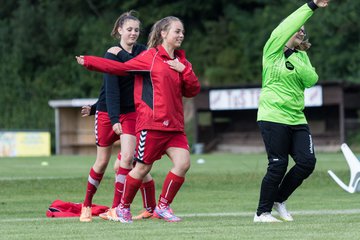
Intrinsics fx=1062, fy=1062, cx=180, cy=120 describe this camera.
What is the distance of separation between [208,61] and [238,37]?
1921 millimetres

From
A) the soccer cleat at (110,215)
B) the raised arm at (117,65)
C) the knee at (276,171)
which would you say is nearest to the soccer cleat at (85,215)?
the soccer cleat at (110,215)

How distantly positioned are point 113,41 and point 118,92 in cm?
4178

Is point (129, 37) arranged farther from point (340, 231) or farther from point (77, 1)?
point (77, 1)

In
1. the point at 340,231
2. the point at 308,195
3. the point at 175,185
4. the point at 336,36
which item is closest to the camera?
the point at 340,231

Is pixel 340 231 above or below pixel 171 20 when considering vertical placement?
below

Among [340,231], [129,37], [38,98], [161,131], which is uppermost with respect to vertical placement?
[129,37]

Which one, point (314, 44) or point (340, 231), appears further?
point (314, 44)

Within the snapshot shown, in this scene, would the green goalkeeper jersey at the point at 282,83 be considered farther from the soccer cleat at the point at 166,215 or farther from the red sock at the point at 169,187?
the soccer cleat at the point at 166,215

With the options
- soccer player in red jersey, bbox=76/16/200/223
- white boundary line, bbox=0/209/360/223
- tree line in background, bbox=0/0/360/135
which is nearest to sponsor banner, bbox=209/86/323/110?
tree line in background, bbox=0/0/360/135

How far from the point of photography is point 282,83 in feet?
32.5

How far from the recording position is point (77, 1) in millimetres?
56625

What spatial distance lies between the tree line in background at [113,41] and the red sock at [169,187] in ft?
126

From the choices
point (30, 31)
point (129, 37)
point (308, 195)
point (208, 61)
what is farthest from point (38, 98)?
point (129, 37)

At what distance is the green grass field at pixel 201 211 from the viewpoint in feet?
28.6
